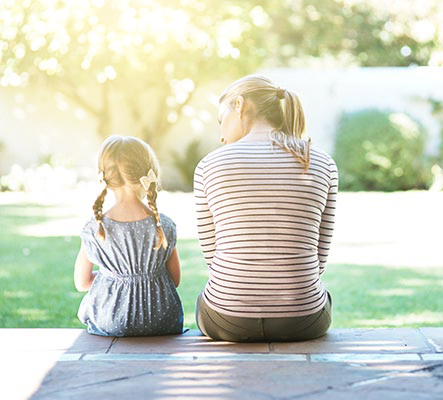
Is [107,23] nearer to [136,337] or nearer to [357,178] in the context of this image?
[357,178]

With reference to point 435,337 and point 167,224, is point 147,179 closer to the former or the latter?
point 167,224

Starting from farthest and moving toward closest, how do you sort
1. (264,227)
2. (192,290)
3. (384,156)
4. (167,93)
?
(167,93) → (384,156) → (192,290) → (264,227)

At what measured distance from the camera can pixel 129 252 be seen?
375cm

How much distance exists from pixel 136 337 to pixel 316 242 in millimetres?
849

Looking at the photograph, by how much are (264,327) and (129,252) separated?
650 mm

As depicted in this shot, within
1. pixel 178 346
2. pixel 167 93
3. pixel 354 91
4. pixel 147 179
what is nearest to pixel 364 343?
pixel 178 346

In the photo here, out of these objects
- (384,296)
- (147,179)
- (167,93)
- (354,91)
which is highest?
(147,179)

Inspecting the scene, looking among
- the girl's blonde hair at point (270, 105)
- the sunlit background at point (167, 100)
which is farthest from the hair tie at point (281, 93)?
the sunlit background at point (167, 100)

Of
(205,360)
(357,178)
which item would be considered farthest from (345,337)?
(357,178)

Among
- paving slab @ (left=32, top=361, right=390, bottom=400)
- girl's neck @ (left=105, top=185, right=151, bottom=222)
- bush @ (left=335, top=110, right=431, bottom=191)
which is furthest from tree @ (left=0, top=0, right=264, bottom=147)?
paving slab @ (left=32, top=361, right=390, bottom=400)

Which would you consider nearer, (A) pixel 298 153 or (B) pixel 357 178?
(A) pixel 298 153

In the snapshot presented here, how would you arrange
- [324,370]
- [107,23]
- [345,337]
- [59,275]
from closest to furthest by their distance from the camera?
[324,370] → [345,337] → [59,275] → [107,23]

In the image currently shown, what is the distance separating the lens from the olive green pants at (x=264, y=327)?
11.6 feet

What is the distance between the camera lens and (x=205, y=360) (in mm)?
3307
